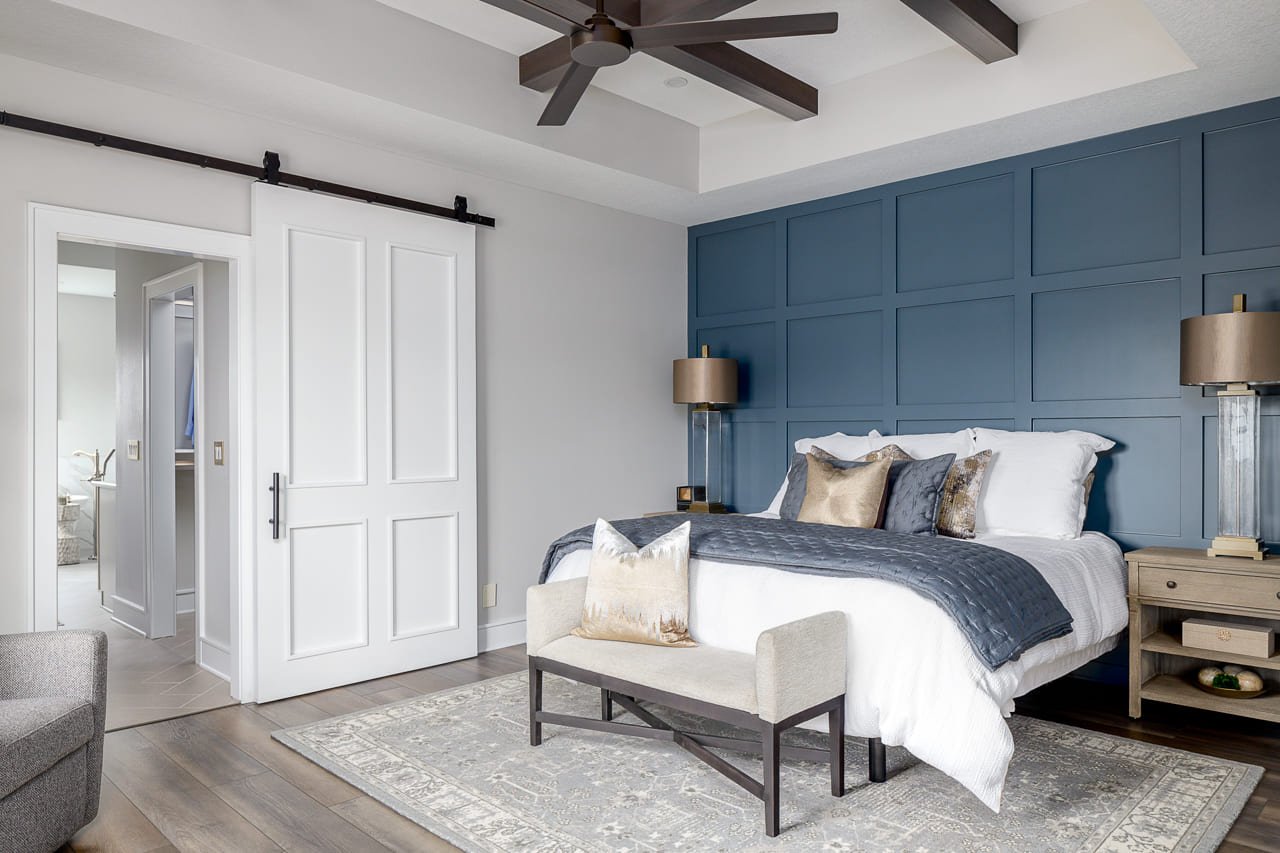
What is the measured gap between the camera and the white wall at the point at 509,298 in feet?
10.4

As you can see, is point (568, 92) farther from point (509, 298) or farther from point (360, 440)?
point (360, 440)

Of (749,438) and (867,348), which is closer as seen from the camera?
(867,348)

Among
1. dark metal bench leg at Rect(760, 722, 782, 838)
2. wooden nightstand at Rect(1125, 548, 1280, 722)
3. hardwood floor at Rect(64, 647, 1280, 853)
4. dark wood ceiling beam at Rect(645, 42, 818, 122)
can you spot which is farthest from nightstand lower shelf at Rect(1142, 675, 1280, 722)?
dark wood ceiling beam at Rect(645, 42, 818, 122)

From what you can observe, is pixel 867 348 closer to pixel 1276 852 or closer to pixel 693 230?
pixel 693 230

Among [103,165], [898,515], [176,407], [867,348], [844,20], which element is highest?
[844,20]

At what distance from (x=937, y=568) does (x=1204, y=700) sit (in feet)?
5.11

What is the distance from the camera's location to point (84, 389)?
8.27 meters

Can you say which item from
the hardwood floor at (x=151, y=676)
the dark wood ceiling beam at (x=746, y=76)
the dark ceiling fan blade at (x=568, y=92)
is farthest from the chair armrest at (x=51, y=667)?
the dark wood ceiling beam at (x=746, y=76)

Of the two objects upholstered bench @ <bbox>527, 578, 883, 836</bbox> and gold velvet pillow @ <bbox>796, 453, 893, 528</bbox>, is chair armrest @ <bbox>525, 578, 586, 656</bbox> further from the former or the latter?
gold velvet pillow @ <bbox>796, 453, 893, 528</bbox>

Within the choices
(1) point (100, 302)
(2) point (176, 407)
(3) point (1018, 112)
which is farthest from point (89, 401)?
(3) point (1018, 112)

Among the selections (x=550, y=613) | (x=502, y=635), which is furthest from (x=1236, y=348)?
(x=502, y=635)

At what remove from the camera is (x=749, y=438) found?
221 inches

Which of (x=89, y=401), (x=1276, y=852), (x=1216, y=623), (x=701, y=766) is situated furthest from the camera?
(x=89, y=401)

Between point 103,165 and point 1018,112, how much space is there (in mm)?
3861
